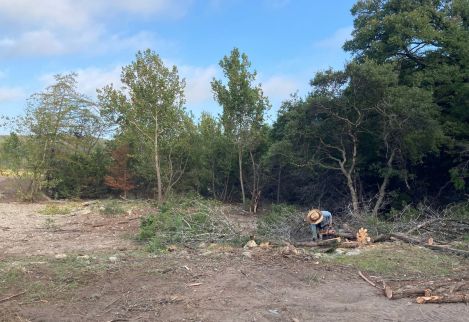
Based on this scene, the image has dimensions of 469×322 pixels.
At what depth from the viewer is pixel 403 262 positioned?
26.9ft

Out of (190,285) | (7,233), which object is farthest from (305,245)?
(7,233)

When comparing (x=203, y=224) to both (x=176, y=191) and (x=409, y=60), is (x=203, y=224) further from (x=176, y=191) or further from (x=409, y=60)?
(x=176, y=191)

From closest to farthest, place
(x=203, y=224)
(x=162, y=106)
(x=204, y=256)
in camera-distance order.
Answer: (x=204, y=256) < (x=203, y=224) < (x=162, y=106)

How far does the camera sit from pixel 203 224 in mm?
11297

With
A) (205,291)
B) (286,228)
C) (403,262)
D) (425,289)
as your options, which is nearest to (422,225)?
(286,228)

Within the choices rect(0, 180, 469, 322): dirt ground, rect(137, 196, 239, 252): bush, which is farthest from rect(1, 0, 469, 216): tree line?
rect(0, 180, 469, 322): dirt ground

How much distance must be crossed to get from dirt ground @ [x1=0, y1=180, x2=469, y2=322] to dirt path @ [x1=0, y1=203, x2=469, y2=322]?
12mm

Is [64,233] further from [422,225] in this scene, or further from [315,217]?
[422,225]

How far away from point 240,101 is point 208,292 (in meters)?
16.7

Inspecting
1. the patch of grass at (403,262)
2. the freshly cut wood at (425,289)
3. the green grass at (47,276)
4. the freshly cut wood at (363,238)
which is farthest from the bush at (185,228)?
the freshly cut wood at (425,289)

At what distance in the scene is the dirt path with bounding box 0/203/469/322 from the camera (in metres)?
5.79

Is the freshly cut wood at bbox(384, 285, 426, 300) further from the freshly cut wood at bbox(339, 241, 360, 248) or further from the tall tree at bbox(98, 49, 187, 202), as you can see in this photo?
the tall tree at bbox(98, 49, 187, 202)

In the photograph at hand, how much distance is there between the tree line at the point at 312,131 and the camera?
16.8 m

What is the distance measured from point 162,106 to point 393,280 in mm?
15235
